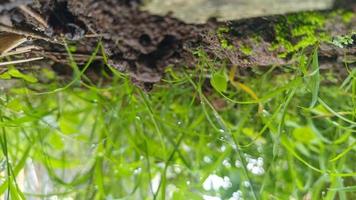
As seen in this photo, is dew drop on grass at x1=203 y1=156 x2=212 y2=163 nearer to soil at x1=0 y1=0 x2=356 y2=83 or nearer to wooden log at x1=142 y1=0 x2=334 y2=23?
soil at x1=0 y1=0 x2=356 y2=83

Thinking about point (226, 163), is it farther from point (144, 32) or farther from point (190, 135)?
point (144, 32)

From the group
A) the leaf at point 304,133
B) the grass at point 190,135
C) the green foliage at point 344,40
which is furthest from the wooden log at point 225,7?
the leaf at point 304,133

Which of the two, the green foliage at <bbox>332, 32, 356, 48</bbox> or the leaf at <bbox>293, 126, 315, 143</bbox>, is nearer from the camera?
the green foliage at <bbox>332, 32, 356, 48</bbox>

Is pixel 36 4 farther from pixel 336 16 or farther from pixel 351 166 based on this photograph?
pixel 351 166

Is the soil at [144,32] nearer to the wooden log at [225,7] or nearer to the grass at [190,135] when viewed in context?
the wooden log at [225,7]

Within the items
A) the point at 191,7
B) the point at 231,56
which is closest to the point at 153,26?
the point at 191,7

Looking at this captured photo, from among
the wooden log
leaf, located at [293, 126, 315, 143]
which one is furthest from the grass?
the wooden log

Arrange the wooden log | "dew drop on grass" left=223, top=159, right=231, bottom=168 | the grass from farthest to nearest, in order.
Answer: "dew drop on grass" left=223, top=159, right=231, bottom=168
the grass
the wooden log

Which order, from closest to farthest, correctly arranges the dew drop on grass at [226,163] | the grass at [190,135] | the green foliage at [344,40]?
the green foliage at [344,40]
the grass at [190,135]
the dew drop on grass at [226,163]
